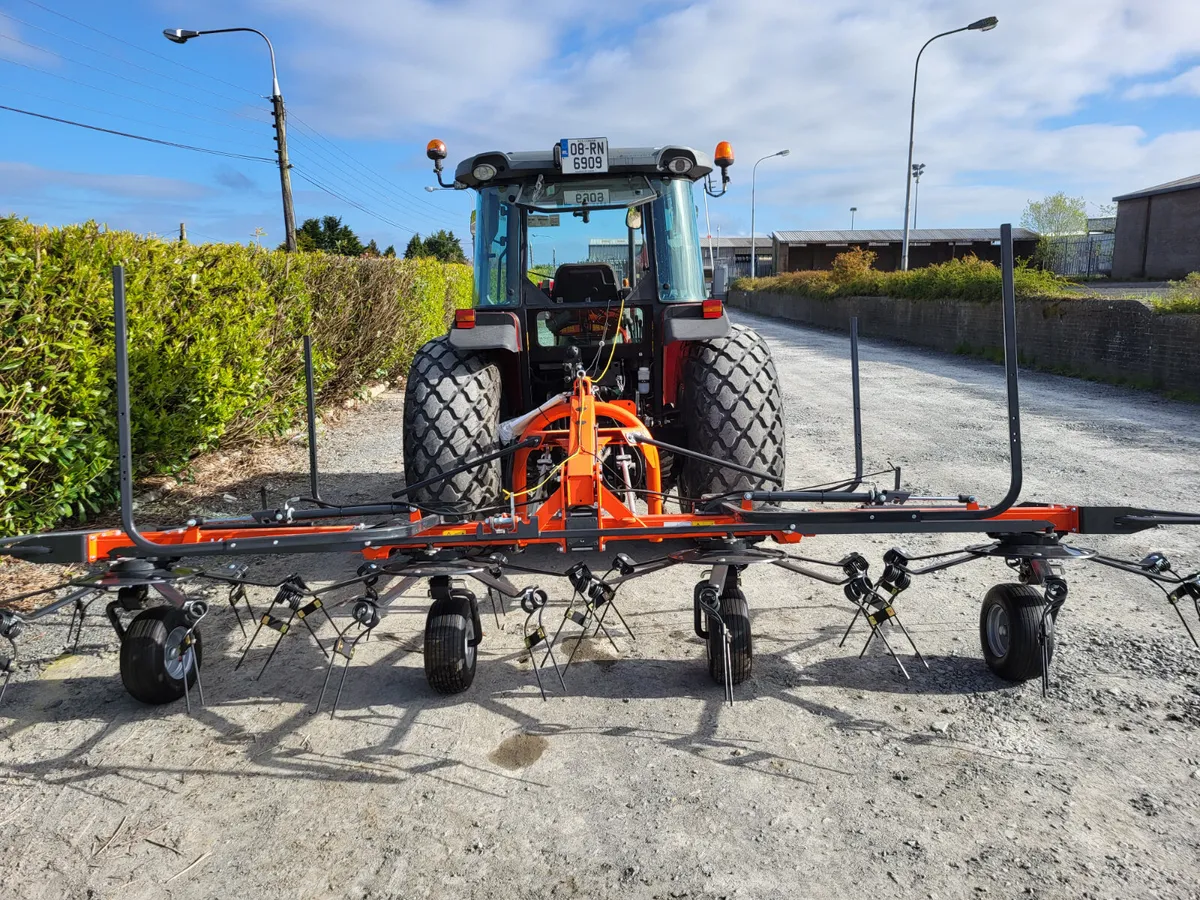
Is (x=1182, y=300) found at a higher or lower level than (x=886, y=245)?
lower

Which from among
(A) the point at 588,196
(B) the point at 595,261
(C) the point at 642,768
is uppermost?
(A) the point at 588,196

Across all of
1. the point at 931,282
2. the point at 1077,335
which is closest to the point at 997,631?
the point at 1077,335

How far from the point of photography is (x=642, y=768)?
2.64 m

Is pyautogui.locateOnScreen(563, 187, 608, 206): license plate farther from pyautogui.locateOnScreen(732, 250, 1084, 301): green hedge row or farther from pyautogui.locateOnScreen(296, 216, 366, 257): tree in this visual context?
pyautogui.locateOnScreen(296, 216, 366, 257): tree

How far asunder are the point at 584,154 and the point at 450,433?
1626 mm

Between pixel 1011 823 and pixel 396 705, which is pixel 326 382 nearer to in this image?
pixel 396 705

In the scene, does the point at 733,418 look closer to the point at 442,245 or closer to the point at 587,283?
the point at 587,283

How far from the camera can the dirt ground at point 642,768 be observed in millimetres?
2176

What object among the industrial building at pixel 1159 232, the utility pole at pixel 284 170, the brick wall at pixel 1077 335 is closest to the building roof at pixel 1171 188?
the industrial building at pixel 1159 232

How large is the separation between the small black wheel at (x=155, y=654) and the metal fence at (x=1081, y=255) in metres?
38.7

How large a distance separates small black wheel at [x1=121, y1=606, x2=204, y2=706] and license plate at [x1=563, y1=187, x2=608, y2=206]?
2.92 meters

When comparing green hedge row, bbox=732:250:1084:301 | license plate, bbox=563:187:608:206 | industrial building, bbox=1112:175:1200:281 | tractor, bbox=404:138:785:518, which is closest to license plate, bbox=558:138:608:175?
tractor, bbox=404:138:785:518

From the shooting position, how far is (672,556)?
3078 mm

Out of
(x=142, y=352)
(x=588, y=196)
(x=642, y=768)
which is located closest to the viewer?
(x=642, y=768)
